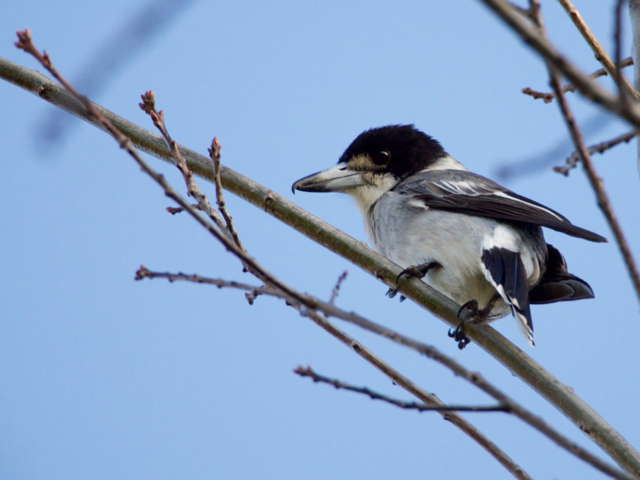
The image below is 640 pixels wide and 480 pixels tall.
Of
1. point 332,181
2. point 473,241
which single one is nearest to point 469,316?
→ point 473,241

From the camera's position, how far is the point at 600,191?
1.60 meters

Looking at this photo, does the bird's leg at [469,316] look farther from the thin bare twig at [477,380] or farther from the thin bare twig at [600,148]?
the thin bare twig at [477,380]

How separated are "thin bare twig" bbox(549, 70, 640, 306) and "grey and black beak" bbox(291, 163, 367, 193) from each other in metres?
2.65

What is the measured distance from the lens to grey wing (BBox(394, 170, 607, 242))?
3.15 m

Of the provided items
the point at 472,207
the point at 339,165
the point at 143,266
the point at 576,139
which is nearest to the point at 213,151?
the point at 143,266

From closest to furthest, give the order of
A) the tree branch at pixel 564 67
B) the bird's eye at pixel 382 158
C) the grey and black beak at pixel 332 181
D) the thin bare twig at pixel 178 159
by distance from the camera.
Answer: the tree branch at pixel 564 67
the thin bare twig at pixel 178 159
the grey and black beak at pixel 332 181
the bird's eye at pixel 382 158

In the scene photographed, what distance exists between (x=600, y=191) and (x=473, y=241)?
1.80 m

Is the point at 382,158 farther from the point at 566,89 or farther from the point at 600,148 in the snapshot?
the point at 600,148

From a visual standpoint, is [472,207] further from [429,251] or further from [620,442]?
[620,442]

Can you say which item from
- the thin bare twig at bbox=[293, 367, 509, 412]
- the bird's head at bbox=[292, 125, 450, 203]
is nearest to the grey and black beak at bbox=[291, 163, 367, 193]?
the bird's head at bbox=[292, 125, 450, 203]

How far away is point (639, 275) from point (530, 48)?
0.75 m

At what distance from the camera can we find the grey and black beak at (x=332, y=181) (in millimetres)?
4156

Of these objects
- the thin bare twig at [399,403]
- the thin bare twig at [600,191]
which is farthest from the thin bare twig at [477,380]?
the thin bare twig at [600,191]

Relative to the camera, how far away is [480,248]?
11.0 ft
